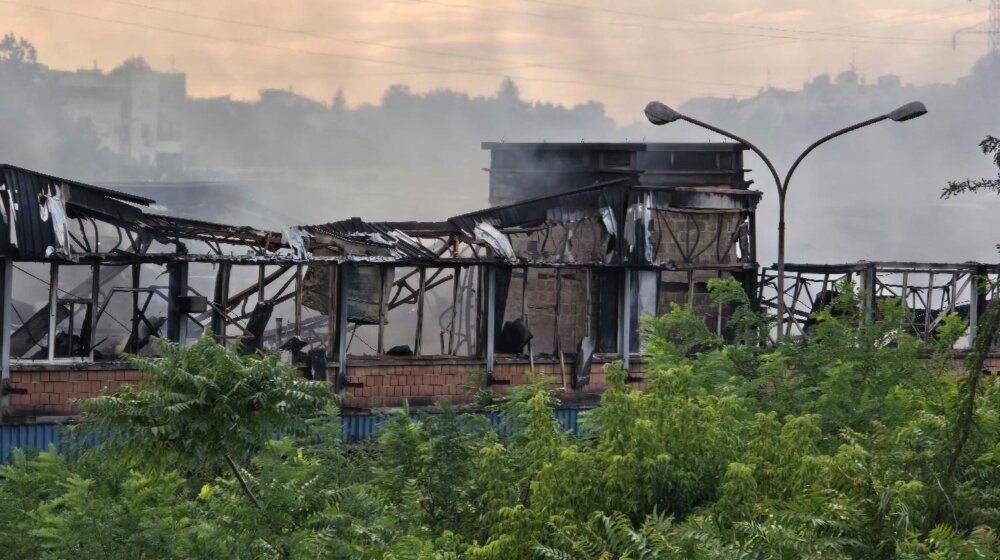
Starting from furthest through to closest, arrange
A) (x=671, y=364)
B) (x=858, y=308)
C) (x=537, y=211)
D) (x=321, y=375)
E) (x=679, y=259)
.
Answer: (x=679, y=259) < (x=537, y=211) < (x=321, y=375) < (x=858, y=308) < (x=671, y=364)

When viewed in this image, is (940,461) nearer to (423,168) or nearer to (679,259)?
(679,259)

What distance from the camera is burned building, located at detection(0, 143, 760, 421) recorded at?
19.9 m

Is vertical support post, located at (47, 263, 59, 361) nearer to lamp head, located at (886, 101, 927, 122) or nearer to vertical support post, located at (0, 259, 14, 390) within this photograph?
vertical support post, located at (0, 259, 14, 390)

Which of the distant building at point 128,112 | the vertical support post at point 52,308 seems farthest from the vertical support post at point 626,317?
the distant building at point 128,112

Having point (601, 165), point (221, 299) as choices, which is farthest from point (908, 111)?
point (601, 165)

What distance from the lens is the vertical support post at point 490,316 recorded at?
24062 millimetres

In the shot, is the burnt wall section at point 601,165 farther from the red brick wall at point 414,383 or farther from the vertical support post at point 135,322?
the vertical support post at point 135,322

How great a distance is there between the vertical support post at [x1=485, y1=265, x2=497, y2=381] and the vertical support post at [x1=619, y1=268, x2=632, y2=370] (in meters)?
3.25

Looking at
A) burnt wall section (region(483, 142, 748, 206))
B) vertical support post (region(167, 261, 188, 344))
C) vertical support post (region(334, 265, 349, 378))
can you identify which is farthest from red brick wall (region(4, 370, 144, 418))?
burnt wall section (region(483, 142, 748, 206))

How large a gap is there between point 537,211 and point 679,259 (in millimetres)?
5870

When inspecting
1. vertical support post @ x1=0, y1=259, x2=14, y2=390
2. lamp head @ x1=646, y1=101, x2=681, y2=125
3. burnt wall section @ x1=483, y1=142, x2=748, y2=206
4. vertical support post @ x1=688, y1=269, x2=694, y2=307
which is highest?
burnt wall section @ x1=483, y1=142, x2=748, y2=206

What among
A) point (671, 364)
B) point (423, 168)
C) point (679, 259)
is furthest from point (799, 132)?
point (671, 364)

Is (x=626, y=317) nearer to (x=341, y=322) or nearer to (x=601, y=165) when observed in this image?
(x=341, y=322)

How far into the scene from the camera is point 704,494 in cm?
1055
